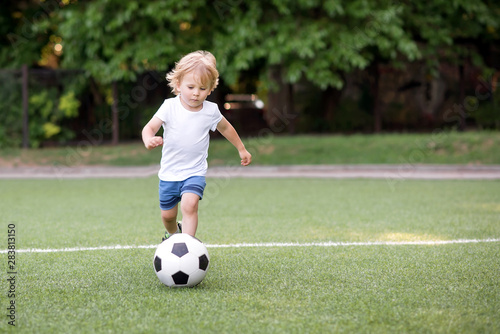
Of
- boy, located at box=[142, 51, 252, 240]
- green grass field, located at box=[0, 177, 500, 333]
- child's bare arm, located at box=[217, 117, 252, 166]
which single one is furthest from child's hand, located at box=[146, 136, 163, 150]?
green grass field, located at box=[0, 177, 500, 333]

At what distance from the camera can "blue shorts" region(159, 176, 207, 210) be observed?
16.6 feet

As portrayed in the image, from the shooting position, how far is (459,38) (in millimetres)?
20578

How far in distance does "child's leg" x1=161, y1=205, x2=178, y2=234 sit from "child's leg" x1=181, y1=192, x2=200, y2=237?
12.5 inches

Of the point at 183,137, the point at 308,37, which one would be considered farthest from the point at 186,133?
the point at 308,37

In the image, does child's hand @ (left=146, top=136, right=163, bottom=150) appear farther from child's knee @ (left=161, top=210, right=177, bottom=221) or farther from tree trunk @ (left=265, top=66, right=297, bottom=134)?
tree trunk @ (left=265, top=66, right=297, bottom=134)

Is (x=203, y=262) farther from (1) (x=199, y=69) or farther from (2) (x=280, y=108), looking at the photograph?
(2) (x=280, y=108)

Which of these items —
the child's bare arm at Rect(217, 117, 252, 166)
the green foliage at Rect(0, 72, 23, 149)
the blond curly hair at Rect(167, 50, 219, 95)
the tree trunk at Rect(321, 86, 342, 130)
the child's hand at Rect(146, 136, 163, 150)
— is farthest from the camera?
the tree trunk at Rect(321, 86, 342, 130)

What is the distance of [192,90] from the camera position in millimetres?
4922

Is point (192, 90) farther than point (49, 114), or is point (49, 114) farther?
point (49, 114)

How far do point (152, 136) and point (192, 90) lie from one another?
501 millimetres

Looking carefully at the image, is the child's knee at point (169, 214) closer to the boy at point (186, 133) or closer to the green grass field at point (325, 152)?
the boy at point (186, 133)

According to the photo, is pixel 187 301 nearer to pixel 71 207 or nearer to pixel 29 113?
pixel 71 207

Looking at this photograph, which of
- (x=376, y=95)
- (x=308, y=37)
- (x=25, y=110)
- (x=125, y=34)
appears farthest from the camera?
(x=376, y=95)

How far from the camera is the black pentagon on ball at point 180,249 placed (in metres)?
4.45
